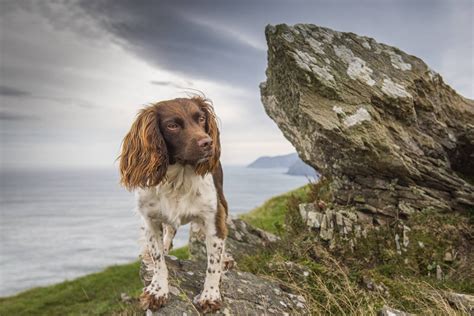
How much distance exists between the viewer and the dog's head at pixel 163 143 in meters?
4.27

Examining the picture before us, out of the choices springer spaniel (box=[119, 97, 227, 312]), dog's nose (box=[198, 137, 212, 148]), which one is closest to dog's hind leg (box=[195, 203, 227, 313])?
springer spaniel (box=[119, 97, 227, 312])

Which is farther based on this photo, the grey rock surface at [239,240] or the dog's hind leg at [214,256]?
the grey rock surface at [239,240]

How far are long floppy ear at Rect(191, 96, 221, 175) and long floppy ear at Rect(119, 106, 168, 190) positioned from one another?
42 centimetres

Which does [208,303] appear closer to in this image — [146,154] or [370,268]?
[146,154]

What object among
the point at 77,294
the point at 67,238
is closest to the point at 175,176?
the point at 77,294

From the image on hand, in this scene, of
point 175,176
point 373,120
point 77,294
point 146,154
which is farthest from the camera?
point 77,294

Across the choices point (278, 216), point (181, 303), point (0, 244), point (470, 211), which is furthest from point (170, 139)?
point (0, 244)

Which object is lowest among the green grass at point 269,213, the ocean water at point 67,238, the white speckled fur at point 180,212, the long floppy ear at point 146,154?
the ocean water at point 67,238

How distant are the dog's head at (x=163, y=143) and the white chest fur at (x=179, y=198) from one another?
6.6 inches

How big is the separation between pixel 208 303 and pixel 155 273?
747mm

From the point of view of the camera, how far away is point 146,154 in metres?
4.34

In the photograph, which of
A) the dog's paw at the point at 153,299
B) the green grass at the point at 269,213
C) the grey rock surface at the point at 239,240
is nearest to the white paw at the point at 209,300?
the dog's paw at the point at 153,299

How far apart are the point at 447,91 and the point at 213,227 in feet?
20.7

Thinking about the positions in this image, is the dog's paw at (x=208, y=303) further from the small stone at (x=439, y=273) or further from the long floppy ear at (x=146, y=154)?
the small stone at (x=439, y=273)
